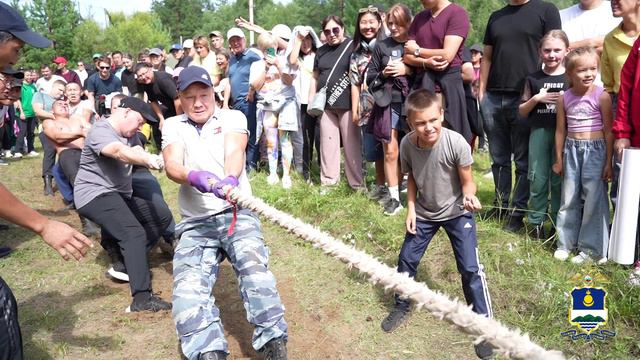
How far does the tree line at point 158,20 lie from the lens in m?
37.4

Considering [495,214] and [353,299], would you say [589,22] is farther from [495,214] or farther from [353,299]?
[353,299]

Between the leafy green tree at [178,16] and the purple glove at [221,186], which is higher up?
the leafy green tree at [178,16]

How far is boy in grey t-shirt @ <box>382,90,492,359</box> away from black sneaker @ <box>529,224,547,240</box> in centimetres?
124

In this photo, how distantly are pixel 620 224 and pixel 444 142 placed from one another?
1290 mm

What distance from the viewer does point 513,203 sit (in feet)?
14.3

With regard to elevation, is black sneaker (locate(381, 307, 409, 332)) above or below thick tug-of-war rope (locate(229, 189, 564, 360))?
below

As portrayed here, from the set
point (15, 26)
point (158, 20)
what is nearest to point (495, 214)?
point (15, 26)

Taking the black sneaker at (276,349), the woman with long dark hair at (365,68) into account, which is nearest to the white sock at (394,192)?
the woman with long dark hair at (365,68)

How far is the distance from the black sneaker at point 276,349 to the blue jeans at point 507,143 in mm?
2471

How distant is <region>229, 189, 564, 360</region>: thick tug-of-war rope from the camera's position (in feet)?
4.64

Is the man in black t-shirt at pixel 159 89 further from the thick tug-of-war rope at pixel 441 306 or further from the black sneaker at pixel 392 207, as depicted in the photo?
the thick tug-of-war rope at pixel 441 306

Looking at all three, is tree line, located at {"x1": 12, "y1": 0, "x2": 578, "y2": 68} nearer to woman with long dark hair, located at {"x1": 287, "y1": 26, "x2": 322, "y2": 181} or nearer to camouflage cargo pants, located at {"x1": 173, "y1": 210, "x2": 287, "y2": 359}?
woman with long dark hair, located at {"x1": 287, "y1": 26, "x2": 322, "y2": 181}

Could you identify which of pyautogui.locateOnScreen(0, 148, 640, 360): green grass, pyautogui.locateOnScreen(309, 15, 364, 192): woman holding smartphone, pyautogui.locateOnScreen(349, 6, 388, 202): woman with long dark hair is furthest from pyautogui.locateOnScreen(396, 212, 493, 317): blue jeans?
pyautogui.locateOnScreen(309, 15, 364, 192): woman holding smartphone

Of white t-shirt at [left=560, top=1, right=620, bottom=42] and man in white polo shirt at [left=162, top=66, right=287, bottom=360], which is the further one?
white t-shirt at [left=560, top=1, right=620, bottom=42]
